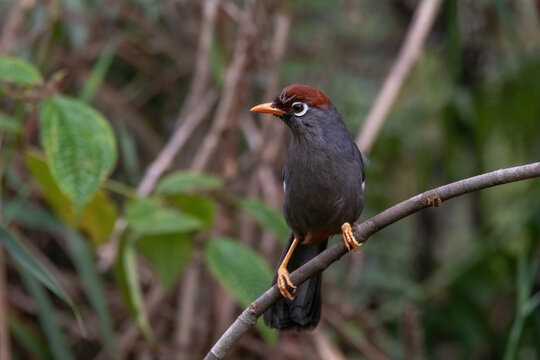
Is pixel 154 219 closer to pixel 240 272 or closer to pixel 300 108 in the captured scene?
pixel 240 272

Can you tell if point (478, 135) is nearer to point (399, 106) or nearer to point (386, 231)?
point (399, 106)

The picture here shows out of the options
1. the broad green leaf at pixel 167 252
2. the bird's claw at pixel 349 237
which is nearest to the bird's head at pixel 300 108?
the bird's claw at pixel 349 237

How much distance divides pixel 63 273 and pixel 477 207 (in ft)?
8.44

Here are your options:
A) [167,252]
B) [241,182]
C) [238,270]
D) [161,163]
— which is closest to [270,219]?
[238,270]

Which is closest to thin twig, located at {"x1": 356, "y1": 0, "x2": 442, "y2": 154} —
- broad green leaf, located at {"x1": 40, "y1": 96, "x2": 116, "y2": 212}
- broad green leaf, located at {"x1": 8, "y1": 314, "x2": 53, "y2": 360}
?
broad green leaf, located at {"x1": 40, "y1": 96, "x2": 116, "y2": 212}

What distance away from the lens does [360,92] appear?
4.92 metres

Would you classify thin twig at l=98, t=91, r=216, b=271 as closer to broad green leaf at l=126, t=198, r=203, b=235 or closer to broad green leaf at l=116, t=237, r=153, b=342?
broad green leaf at l=116, t=237, r=153, b=342

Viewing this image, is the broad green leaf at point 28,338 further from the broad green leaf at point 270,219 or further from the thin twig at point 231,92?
the broad green leaf at point 270,219

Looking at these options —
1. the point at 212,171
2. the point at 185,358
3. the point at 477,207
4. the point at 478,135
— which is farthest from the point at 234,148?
A: the point at 477,207

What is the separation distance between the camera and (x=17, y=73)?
2.59m

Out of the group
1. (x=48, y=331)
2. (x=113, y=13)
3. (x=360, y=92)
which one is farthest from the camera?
(x=360, y=92)

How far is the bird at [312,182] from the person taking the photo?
242 centimetres

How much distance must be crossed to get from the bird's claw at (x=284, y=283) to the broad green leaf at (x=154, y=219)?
42 cm

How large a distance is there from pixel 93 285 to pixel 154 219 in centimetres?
86
